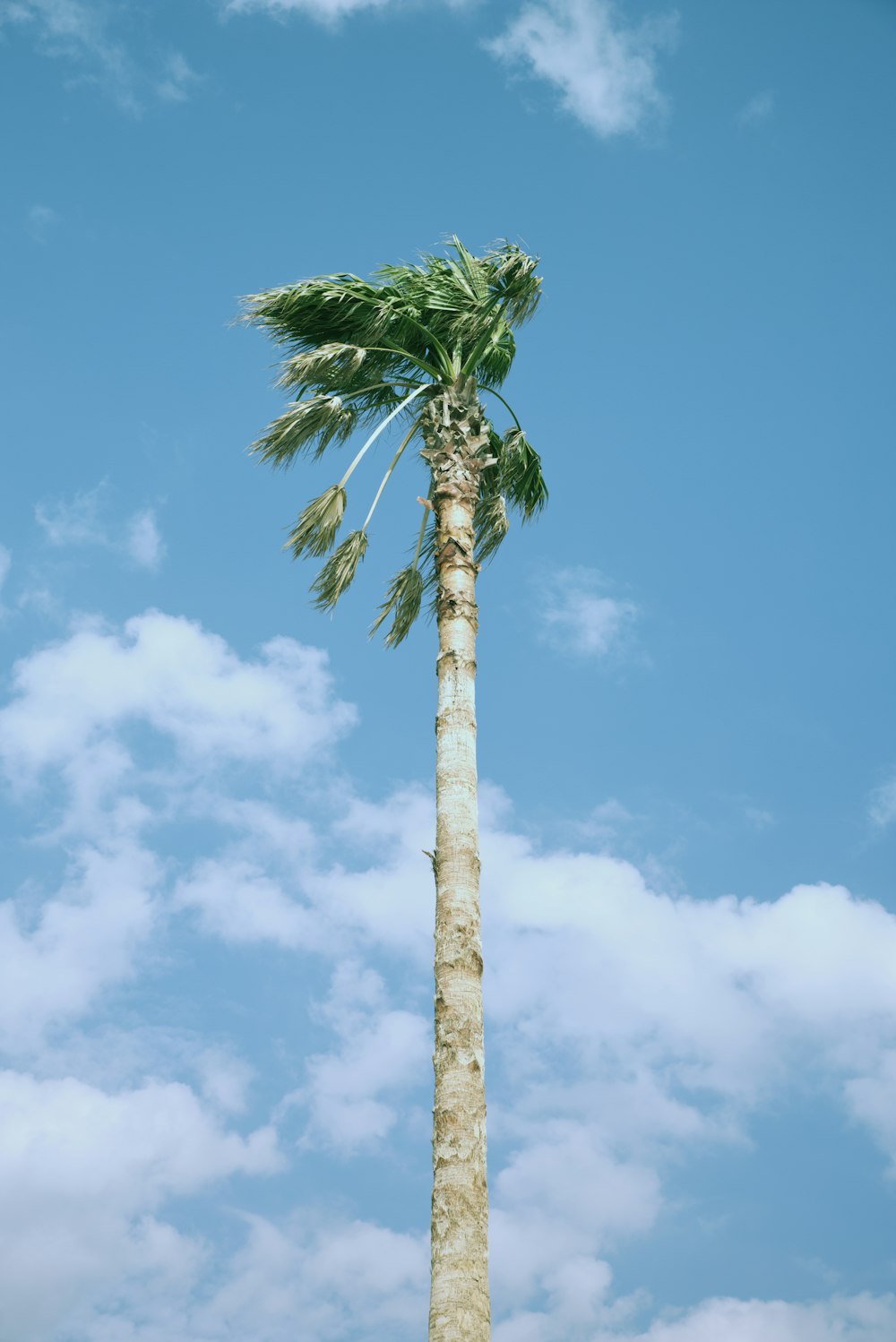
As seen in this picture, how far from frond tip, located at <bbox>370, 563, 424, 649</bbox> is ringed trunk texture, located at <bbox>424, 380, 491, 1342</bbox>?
1662mm

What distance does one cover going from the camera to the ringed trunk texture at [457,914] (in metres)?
8.89

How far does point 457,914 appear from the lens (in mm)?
10492

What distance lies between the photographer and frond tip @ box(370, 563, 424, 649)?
14875 mm

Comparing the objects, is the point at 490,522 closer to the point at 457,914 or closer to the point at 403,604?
the point at 403,604

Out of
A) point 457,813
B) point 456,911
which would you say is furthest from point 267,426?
point 456,911

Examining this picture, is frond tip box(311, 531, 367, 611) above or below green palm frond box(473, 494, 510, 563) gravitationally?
below

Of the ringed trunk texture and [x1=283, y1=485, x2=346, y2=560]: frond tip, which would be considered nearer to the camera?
the ringed trunk texture

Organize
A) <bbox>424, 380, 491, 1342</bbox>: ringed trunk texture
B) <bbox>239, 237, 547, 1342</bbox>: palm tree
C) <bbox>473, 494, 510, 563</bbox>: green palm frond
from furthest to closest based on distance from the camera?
<bbox>473, 494, 510, 563</bbox>: green palm frond < <bbox>239, 237, 547, 1342</bbox>: palm tree < <bbox>424, 380, 491, 1342</bbox>: ringed trunk texture

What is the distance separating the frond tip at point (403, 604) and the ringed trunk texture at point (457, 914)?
1.66m

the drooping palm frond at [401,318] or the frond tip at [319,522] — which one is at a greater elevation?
the drooping palm frond at [401,318]

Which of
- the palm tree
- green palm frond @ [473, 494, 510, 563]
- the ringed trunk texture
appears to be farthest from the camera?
green palm frond @ [473, 494, 510, 563]

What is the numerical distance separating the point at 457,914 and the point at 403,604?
533 cm

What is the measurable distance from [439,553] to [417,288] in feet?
12.1

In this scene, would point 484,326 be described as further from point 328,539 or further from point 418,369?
point 328,539
